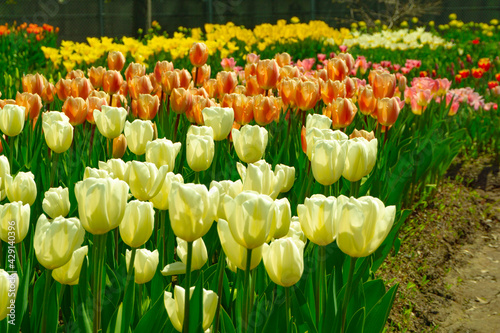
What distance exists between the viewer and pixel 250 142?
1.87m

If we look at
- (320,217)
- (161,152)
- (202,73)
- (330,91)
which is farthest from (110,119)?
(202,73)

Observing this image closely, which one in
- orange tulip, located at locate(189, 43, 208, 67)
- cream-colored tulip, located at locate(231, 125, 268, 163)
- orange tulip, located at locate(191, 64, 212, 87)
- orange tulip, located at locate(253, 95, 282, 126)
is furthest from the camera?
orange tulip, located at locate(191, 64, 212, 87)

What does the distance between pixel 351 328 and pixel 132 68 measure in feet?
7.41

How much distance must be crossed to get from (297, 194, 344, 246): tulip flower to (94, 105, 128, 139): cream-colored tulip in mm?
1098

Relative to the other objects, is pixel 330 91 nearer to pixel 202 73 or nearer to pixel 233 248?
pixel 202 73

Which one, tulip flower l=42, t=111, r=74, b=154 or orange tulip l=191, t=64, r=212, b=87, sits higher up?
orange tulip l=191, t=64, r=212, b=87

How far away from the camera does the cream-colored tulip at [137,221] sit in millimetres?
1242

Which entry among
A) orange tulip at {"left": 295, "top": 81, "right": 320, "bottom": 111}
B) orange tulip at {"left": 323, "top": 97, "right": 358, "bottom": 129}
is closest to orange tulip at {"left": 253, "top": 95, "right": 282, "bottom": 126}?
orange tulip at {"left": 295, "top": 81, "right": 320, "bottom": 111}

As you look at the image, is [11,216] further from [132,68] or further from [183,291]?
[132,68]

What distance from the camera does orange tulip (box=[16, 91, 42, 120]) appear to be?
2.63m

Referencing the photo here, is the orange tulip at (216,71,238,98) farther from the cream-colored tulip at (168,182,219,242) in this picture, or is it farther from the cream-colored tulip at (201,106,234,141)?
the cream-colored tulip at (168,182,219,242)

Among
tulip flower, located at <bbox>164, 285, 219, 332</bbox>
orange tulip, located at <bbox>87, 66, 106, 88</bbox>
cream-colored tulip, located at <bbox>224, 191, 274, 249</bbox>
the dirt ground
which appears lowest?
the dirt ground

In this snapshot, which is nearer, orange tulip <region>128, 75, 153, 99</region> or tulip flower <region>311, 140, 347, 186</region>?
tulip flower <region>311, 140, 347, 186</region>

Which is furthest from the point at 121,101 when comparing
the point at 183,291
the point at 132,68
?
the point at 183,291
